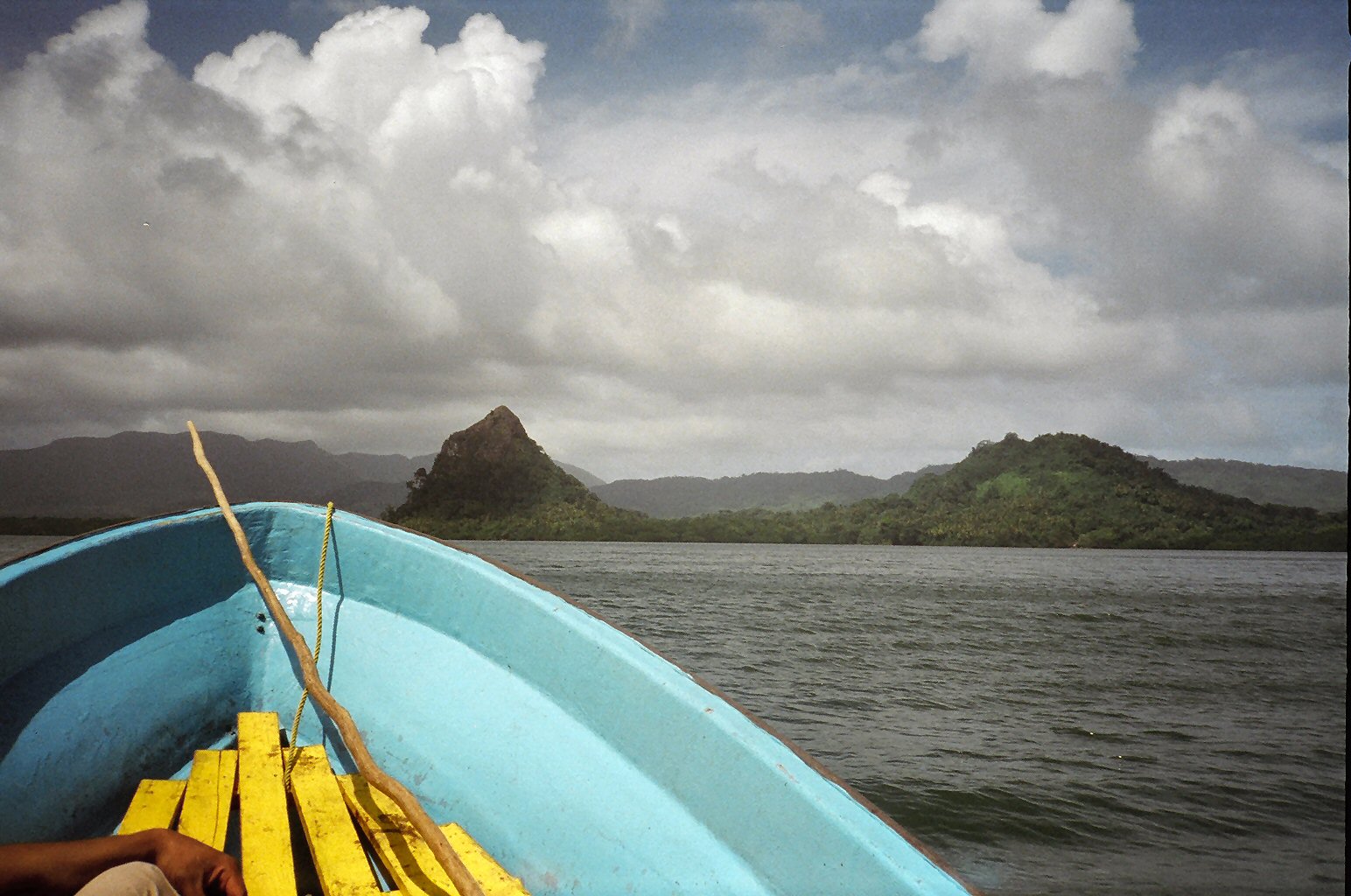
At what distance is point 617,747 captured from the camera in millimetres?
2834

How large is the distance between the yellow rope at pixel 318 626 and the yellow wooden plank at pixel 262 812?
7 cm

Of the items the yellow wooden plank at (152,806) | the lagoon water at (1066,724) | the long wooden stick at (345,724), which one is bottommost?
the lagoon water at (1066,724)

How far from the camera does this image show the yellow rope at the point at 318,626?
3.33 metres

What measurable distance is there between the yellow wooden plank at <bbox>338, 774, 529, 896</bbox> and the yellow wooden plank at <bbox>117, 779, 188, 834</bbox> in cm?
62

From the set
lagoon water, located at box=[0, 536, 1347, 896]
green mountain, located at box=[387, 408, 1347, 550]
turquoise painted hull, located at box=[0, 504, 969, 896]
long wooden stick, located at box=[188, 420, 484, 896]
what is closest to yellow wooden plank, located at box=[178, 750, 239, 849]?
turquoise painted hull, located at box=[0, 504, 969, 896]

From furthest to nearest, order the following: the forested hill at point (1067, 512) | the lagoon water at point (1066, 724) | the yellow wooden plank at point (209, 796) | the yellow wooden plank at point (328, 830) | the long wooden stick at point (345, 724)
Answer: the forested hill at point (1067, 512), the lagoon water at point (1066, 724), the yellow wooden plank at point (209, 796), the yellow wooden plank at point (328, 830), the long wooden stick at point (345, 724)

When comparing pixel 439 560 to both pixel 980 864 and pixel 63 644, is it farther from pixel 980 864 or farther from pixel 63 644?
pixel 980 864

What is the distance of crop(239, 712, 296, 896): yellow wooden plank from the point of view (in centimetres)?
258

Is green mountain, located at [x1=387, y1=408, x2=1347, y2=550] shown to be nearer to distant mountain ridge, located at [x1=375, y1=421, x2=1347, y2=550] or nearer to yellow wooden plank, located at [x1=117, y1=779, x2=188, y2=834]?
distant mountain ridge, located at [x1=375, y1=421, x2=1347, y2=550]

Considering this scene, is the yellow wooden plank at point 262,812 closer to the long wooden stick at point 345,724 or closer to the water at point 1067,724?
the long wooden stick at point 345,724

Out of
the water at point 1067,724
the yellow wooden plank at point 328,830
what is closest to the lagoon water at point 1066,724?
the water at point 1067,724

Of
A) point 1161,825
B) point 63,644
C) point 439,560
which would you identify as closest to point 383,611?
point 439,560

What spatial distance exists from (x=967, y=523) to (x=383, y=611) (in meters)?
130

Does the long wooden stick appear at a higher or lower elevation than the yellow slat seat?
higher
